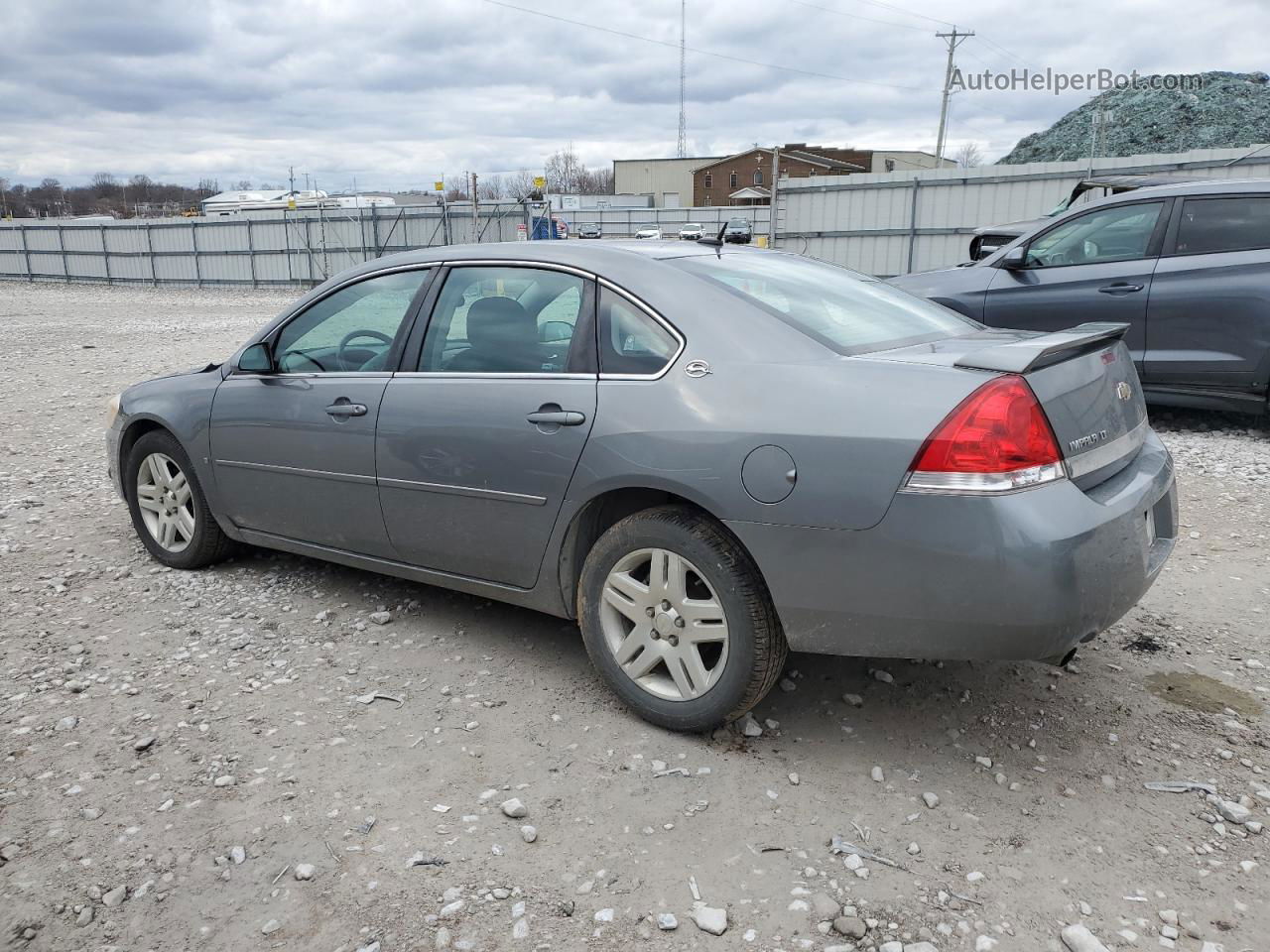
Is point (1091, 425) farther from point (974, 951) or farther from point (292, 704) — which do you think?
point (292, 704)

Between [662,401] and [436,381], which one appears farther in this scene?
[436,381]

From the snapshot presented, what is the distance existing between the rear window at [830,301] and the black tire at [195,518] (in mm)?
2668

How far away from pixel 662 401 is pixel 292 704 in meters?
1.71

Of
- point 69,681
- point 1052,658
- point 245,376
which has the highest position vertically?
point 245,376

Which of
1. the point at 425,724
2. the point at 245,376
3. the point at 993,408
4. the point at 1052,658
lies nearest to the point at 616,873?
the point at 425,724

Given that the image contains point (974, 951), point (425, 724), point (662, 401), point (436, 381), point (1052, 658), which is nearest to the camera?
point (974, 951)

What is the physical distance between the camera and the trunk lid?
2688mm

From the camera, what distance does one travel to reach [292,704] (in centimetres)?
344

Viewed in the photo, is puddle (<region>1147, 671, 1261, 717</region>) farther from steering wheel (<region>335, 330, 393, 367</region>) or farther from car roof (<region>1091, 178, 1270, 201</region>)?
car roof (<region>1091, 178, 1270, 201</region>)

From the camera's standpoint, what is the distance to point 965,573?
255 centimetres

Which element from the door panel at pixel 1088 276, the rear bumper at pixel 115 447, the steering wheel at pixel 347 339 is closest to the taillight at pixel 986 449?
the steering wheel at pixel 347 339

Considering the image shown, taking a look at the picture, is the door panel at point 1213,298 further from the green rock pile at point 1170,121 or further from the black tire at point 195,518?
the green rock pile at point 1170,121

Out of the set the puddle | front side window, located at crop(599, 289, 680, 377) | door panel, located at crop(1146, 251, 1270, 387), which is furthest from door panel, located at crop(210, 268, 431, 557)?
door panel, located at crop(1146, 251, 1270, 387)

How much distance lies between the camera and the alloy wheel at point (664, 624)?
2998 mm
